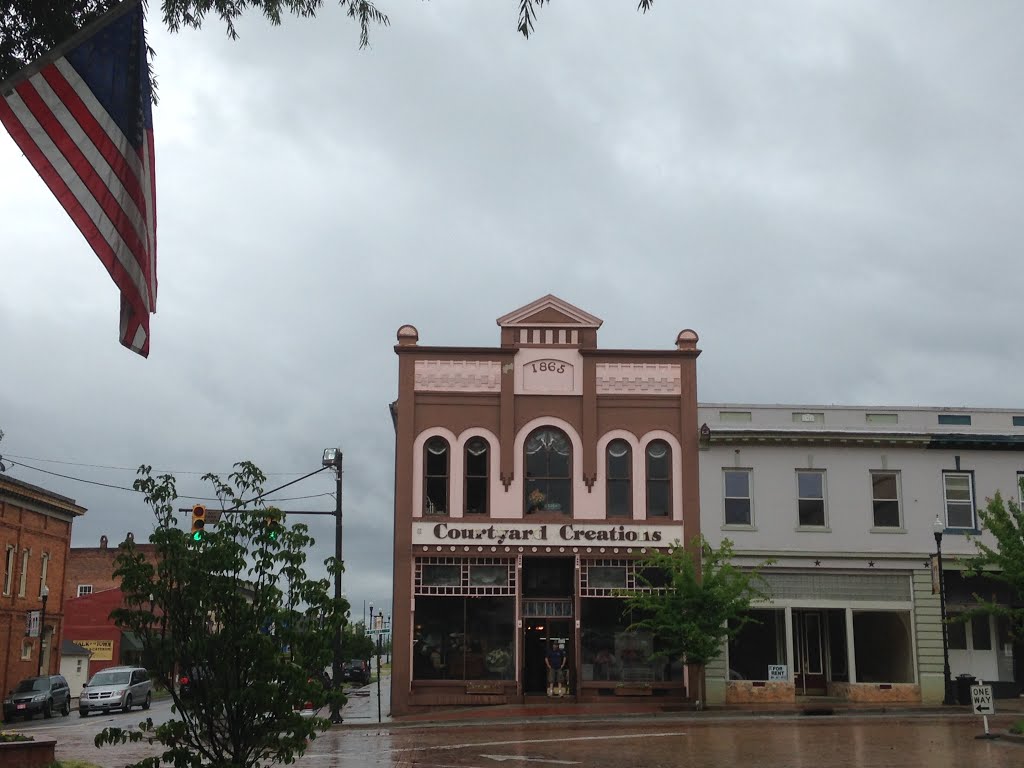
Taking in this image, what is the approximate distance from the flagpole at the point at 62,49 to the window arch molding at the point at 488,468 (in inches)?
1013

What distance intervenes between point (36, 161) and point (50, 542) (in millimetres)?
45693

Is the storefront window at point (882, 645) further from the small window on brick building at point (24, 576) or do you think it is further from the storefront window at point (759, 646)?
the small window on brick building at point (24, 576)

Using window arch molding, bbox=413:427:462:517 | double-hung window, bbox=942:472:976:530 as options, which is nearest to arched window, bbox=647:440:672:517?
window arch molding, bbox=413:427:462:517

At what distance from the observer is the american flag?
8555mm

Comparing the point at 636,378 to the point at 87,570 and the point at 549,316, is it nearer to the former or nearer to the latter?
the point at 549,316

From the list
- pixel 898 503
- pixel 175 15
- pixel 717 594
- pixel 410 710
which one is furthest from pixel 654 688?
pixel 175 15

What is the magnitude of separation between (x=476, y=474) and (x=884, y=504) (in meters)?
12.8

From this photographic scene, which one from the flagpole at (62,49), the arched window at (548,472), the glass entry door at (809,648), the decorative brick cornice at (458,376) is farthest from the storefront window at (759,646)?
the flagpole at (62,49)

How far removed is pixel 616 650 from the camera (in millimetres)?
33875

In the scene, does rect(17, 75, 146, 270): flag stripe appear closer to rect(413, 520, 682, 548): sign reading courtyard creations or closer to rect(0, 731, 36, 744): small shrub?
rect(0, 731, 36, 744): small shrub

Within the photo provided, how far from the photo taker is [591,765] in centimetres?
1972

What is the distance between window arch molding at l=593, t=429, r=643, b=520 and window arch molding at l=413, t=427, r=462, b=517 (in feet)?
13.7

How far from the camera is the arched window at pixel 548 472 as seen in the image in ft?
114

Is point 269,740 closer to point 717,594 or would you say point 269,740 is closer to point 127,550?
point 127,550
